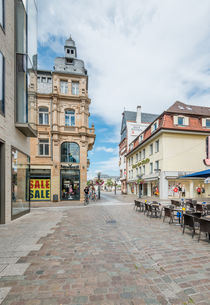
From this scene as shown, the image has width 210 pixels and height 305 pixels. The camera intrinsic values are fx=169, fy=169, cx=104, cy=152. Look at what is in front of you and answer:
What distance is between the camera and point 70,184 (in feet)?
62.0

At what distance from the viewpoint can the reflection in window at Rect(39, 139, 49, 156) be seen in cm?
1905

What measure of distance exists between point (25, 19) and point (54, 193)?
48.7ft

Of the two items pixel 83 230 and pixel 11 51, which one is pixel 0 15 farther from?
pixel 83 230

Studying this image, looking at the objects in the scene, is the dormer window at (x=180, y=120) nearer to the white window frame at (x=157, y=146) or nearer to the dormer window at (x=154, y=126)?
the dormer window at (x=154, y=126)

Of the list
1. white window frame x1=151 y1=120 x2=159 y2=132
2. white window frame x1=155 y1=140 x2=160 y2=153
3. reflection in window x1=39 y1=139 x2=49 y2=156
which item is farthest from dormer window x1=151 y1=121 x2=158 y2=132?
reflection in window x1=39 y1=139 x2=49 y2=156

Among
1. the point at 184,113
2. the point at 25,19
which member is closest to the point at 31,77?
the point at 25,19

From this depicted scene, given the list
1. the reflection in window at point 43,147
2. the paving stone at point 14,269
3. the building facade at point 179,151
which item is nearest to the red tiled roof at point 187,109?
the building facade at point 179,151

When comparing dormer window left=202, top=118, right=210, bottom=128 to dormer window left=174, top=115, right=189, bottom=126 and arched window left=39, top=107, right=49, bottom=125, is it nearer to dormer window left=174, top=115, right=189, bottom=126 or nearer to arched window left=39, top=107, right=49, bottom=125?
dormer window left=174, top=115, right=189, bottom=126

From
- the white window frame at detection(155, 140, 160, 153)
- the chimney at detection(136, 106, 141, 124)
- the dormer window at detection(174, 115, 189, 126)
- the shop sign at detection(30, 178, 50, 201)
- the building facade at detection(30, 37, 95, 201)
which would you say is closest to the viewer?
the shop sign at detection(30, 178, 50, 201)

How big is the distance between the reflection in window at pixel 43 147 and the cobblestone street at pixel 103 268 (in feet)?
44.3

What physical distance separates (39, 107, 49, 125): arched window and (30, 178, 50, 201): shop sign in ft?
21.3

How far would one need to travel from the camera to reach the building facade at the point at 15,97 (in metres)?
8.15

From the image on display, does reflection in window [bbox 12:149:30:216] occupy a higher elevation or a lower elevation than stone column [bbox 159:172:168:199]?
higher

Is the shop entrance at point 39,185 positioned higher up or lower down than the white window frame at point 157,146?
lower down
